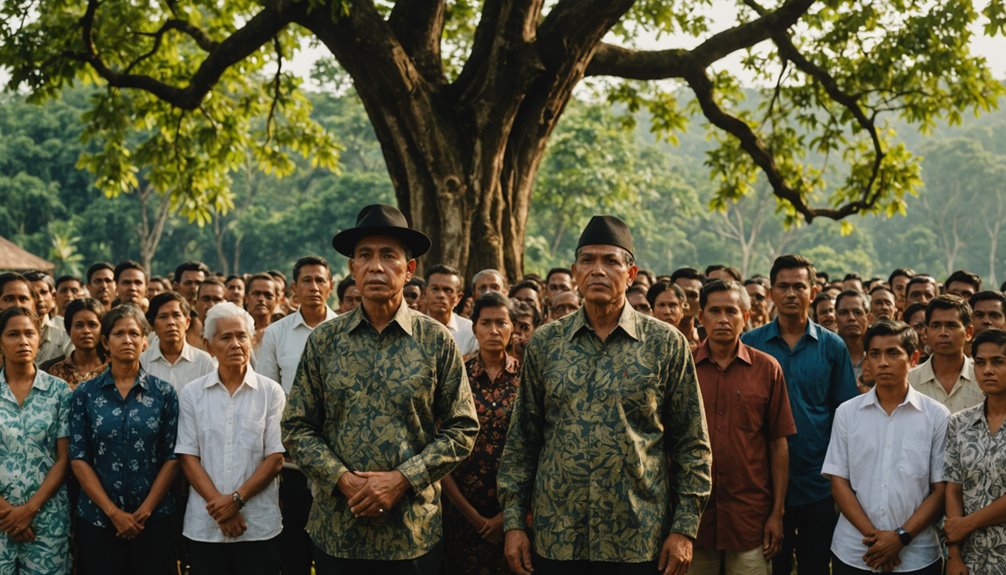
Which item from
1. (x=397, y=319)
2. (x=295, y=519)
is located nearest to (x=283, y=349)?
(x=295, y=519)

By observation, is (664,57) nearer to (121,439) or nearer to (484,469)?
(484,469)

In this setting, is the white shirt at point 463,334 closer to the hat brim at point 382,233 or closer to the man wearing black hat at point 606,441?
the hat brim at point 382,233

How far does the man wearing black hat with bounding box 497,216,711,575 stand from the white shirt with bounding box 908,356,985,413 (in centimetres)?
228

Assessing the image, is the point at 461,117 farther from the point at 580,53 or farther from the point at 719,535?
the point at 719,535

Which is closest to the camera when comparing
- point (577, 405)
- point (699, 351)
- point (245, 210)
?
point (577, 405)

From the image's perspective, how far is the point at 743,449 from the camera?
4.54 m

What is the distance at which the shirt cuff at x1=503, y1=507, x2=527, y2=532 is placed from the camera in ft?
12.2

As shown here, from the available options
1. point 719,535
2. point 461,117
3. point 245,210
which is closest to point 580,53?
point 461,117

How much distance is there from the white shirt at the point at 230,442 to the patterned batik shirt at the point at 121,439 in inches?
5.7

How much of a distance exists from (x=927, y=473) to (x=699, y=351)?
123 centimetres

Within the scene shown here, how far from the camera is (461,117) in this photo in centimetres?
989

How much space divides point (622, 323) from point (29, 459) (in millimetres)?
3214

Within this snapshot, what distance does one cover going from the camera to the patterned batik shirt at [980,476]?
412cm

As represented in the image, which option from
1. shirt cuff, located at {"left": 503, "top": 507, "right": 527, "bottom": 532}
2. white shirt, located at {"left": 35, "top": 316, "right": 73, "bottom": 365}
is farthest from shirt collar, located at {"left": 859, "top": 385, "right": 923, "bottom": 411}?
white shirt, located at {"left": 35, "top": 316, "right": 73, "bottom": 365}
